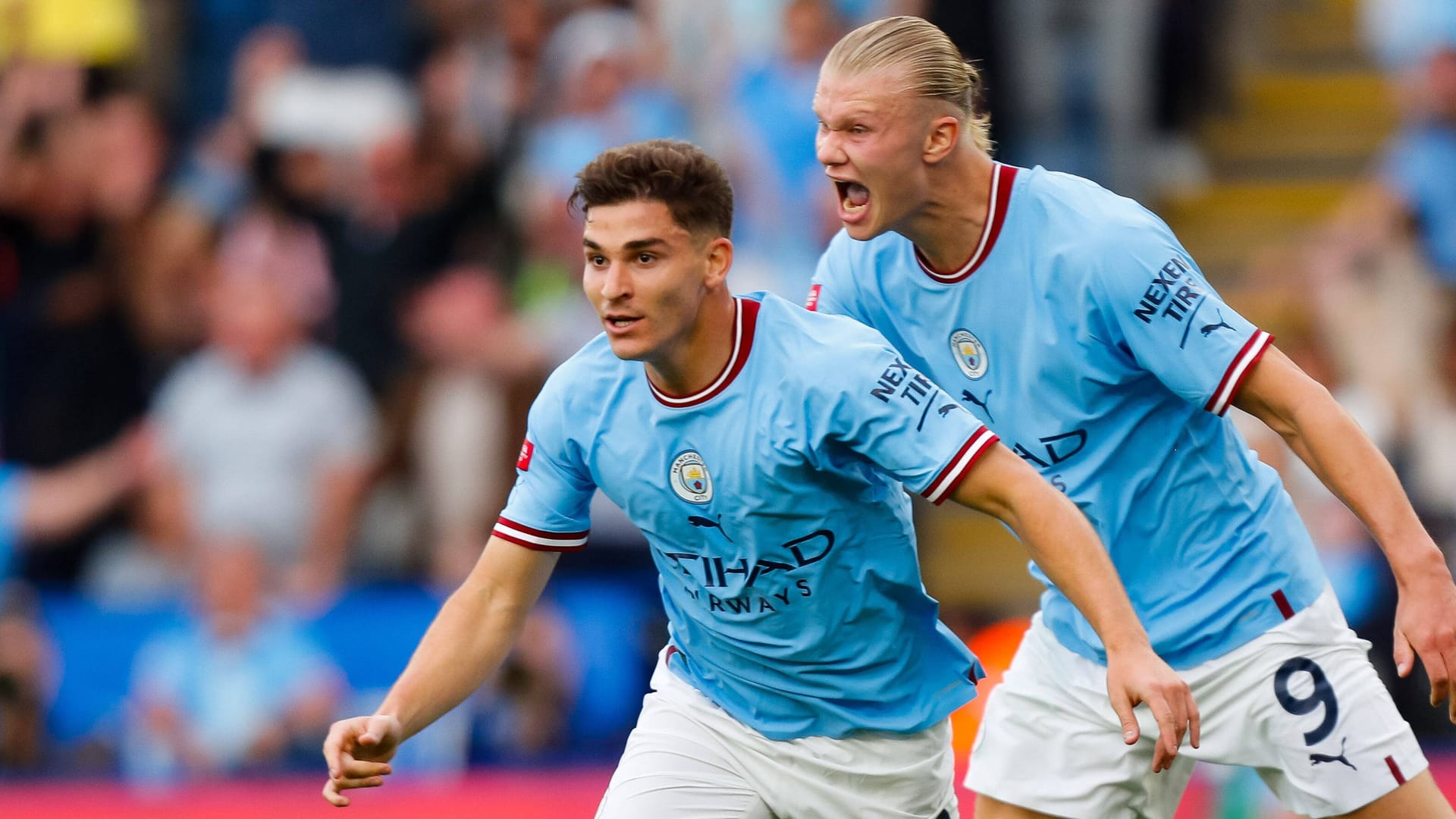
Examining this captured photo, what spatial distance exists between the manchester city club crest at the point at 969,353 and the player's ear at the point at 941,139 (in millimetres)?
400

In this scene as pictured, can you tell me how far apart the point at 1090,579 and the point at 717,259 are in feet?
3.50

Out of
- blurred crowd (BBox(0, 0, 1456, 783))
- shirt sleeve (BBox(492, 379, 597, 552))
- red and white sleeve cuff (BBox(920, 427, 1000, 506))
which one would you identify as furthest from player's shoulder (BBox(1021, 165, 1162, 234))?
blurred crowd (BBox(0, 0, 1456, 783))

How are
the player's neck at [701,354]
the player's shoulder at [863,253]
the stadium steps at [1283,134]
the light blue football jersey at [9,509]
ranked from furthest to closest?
the stadium steps at [1283,134] → the light blue football jersey at [9,509] → the player's shoulder at [863,253] → the player's neck at [701,354]

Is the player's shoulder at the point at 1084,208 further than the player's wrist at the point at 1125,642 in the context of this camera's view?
Yes

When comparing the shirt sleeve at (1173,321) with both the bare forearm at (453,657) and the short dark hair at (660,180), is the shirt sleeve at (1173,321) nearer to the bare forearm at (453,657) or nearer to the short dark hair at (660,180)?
the short dark hair at (660,180)

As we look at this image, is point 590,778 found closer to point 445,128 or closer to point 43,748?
point 43,748

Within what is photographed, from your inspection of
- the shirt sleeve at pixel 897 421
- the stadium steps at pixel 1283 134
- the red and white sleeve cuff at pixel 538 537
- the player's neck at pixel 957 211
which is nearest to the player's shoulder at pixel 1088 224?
the player's neck at pixel 957 211

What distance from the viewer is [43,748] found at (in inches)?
350

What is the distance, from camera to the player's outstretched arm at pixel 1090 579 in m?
3.77

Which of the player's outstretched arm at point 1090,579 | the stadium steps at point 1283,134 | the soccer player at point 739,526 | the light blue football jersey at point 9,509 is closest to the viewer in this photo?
the player's outstretched arm at point 1090,579

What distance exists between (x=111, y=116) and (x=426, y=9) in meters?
1.72

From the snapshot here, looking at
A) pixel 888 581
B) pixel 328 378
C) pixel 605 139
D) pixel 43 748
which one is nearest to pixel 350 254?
pixel 328 378

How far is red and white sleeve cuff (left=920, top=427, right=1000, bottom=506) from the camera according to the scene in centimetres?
403

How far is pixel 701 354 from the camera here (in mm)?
4266
